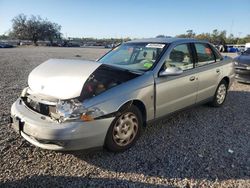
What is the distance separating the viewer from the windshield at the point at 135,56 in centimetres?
384

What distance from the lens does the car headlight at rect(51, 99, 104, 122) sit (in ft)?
9.03

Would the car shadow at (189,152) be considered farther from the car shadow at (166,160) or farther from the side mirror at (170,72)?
the side mirror at (170,72)

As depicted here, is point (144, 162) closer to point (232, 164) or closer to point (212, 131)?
point (232, 164)

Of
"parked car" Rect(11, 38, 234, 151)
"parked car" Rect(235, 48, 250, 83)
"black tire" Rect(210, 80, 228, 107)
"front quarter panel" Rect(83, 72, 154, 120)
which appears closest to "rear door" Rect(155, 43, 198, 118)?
"parked car" Rect(11, 38, 234, 151)

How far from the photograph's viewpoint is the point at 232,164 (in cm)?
305

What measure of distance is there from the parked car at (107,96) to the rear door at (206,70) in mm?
43

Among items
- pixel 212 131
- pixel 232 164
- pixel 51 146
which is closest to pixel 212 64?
pixel 212 131

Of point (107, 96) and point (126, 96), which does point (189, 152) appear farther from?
point (107, 96)

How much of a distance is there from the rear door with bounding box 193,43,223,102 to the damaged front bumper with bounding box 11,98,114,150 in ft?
7.54

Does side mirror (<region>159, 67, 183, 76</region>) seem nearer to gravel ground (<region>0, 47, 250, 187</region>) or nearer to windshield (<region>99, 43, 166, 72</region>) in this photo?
windshield (<region>99, 43, 166, 72</region>)

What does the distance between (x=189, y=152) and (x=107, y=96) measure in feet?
4.76

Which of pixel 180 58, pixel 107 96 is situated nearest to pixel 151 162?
pixel 107 96

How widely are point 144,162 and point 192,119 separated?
1903 mm

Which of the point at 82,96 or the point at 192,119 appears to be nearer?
the point at 82,96
